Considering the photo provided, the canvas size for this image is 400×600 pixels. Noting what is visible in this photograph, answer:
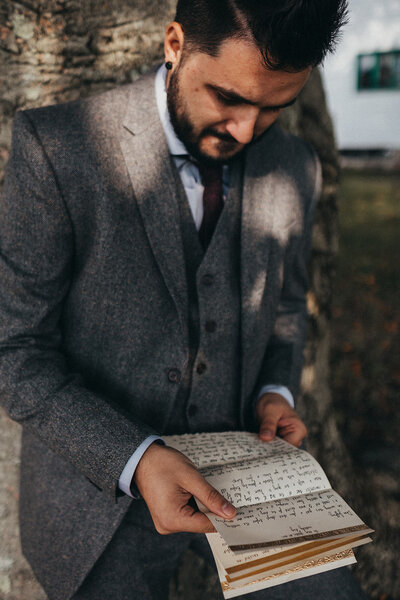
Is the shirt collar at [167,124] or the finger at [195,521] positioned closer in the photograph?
the finger at [195,521]

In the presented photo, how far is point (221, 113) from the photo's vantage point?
1489mm

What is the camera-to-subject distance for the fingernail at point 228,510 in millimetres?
1154

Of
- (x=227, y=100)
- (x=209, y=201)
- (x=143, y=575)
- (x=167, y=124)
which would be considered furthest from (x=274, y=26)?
(x=143, y=575)

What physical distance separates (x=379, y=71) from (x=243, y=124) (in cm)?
1487

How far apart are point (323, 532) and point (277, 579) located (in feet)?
0.52

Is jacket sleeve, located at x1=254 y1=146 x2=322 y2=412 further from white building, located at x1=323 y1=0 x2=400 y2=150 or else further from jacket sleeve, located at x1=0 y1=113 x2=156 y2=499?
white building, located at x1=323 y1=0 x2=400 y2=150

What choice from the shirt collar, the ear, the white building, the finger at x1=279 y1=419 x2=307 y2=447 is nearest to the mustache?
the shirt collar

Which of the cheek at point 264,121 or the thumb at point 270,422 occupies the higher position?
the cheek at point 264,121

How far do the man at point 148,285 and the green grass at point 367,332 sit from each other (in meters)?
2.21

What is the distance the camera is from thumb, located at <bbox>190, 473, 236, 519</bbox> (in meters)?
1.16

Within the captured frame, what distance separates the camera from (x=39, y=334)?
146cm

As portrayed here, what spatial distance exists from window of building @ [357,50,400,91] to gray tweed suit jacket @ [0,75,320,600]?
1447 centimetres

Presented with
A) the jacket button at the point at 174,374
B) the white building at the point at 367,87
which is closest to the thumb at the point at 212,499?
the jacket button at the point at 174,374

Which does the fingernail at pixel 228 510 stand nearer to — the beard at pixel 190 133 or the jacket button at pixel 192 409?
the jacket button at pixel 192 409
